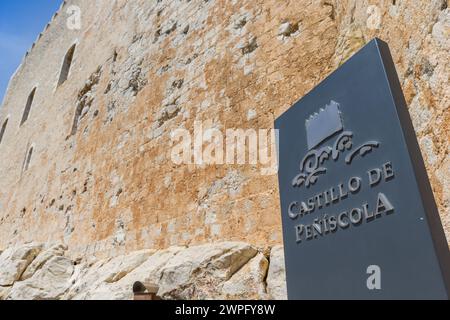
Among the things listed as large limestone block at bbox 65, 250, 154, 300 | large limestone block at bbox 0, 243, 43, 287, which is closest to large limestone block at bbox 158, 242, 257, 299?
large limestone block at bbox 65, 250, 154, 300

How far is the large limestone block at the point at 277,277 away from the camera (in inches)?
85.5

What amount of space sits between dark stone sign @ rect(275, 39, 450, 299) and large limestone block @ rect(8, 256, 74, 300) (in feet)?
11.8

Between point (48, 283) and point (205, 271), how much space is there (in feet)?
8.94

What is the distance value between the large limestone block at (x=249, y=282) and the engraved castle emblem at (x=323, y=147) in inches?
38.4

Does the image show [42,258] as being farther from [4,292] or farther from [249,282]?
[249,282]

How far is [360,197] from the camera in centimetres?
127

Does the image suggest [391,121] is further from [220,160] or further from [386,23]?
[220,160]

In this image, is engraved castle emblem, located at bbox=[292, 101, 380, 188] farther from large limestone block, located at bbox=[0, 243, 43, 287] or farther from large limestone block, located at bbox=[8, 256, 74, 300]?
large limestone block, located at bbox=[0, 243, 43, 287]

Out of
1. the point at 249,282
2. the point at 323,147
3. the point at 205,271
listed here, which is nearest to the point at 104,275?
the point at 205,271

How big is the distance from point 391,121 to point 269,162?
5.39 ft

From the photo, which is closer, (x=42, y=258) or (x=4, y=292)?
A: (x=4, y=292)

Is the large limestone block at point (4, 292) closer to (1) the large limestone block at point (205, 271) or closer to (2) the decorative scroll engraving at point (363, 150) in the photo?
(1) the large limestone block at point (205, 271)

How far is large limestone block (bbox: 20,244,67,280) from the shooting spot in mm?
4672
